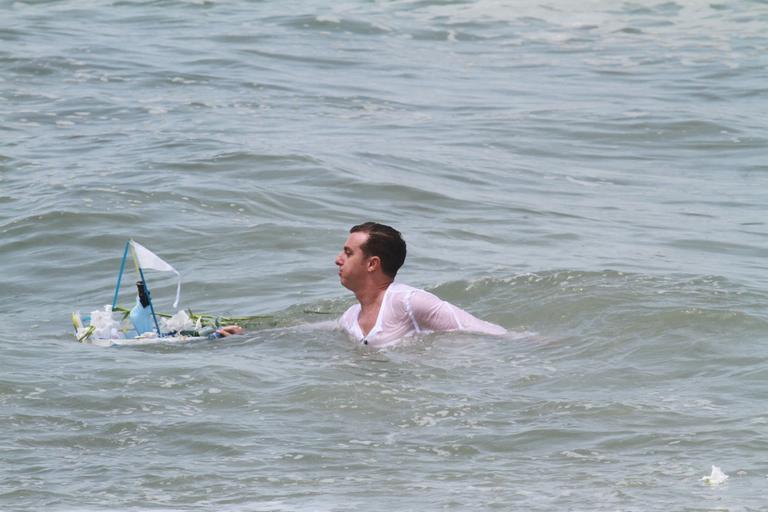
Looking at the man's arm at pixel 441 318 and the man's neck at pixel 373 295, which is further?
the man's neck at pixel 373 295

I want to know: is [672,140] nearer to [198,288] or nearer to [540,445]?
[198,288]

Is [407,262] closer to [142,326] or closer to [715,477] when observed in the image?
[142,326]

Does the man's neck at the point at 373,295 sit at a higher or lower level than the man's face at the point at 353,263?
lower

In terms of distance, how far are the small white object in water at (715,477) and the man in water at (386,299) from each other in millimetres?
2777

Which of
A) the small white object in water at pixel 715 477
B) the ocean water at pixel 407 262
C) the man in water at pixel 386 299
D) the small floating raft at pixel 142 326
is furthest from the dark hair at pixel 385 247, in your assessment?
the small white object in water at pixel 715 477

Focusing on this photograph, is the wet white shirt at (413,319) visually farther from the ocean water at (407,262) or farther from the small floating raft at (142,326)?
the small floating raft at (142,326)

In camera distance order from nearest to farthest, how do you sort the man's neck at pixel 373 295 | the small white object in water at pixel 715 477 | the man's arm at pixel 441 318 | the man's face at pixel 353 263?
the small white object in water at pixel 715 477 → the man's arm at pixel 441 318 → the man's face at pixel 353 263 → the man's neck at pixel 373 295

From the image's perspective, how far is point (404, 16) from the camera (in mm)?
26469

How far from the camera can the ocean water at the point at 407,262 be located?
6445 mm

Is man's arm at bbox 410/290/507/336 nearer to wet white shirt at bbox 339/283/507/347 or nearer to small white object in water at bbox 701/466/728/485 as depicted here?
wet white shirt at bbox 339/283/507/347

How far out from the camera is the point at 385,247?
8.88m

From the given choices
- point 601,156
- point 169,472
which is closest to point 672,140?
point 601,156

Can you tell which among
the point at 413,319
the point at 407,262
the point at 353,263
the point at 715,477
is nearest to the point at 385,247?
the point at 353,263

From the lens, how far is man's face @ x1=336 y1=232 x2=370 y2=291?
8.84m
